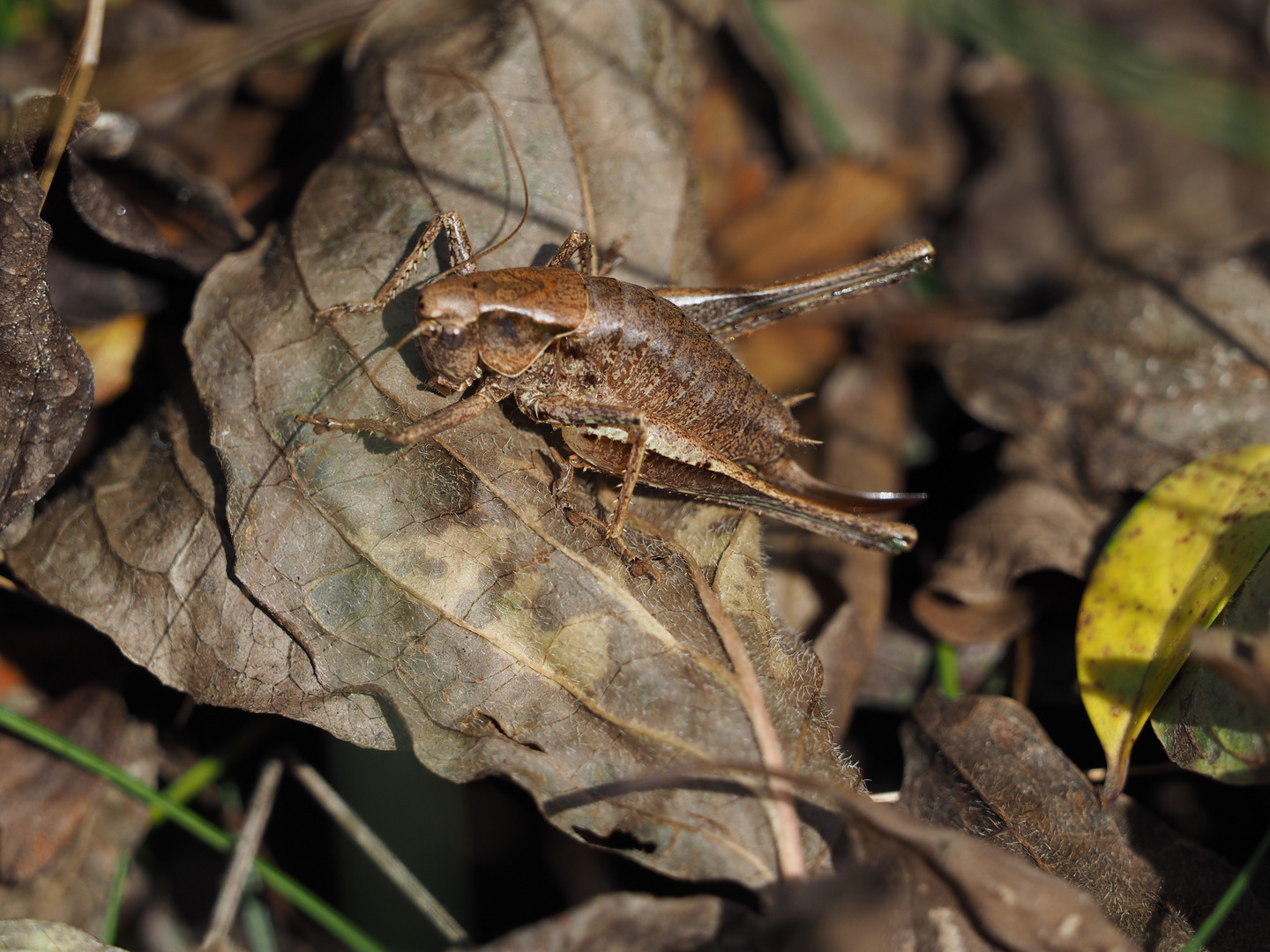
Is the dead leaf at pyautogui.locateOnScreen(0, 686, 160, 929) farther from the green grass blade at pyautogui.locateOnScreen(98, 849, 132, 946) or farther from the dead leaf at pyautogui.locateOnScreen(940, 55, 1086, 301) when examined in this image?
the dead leaf at pyautogui.locateOnScreen(940, 55, 1086, 301)

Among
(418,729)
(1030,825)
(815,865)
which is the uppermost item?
(418,729)

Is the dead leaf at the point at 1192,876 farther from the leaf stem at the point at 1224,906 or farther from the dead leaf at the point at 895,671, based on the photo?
the dead leaf at the point at 895,671

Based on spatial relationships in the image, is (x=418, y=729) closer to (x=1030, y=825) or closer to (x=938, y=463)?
(x=1030, y=825)

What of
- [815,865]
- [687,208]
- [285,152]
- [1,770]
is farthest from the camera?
[285,152]

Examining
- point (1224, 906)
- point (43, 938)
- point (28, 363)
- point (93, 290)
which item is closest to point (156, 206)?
point (93, 290)

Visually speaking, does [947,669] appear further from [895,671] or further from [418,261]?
[418,261]

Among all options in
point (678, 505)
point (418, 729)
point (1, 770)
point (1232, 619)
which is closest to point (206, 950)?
point (1, 770)

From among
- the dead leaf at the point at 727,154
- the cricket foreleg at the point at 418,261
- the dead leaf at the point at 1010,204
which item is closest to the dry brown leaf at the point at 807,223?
the dead leaf at the point at 727,154
